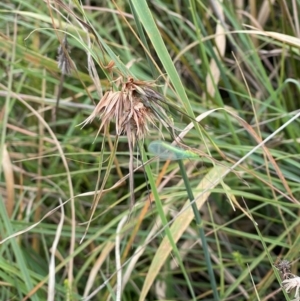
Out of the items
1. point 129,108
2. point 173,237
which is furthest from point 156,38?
point 173,237

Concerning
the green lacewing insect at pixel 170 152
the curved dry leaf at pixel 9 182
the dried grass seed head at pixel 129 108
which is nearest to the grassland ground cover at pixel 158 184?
the curved dry leaf at pixel 9 182

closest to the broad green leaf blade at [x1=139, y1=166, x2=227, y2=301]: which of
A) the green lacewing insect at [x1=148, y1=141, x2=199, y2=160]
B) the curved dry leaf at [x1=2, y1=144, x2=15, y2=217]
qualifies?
the green lacewing insect at [x1=148, y1=141, x2=199, y2=160]

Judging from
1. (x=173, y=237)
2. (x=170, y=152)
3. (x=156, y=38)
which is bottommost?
(x=173, y=237)

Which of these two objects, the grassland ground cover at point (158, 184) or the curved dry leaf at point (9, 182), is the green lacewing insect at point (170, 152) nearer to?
the grassland ground cover at point (158, 184)

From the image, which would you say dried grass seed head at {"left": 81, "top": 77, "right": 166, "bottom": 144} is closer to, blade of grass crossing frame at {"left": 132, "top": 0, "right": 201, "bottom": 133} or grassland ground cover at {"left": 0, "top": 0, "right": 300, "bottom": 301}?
blade of grass crossing frame at {"left": 132, "top": 0, "right": 201, "bottom": 133}

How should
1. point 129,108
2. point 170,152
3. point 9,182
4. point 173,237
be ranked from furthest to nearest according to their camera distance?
point 9,182
point 173,237
point 170,152
point 129,108

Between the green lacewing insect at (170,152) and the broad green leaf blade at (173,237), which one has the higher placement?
the green lacewing insect at (170,152)

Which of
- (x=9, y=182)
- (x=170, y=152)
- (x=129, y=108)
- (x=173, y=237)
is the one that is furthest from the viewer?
(x=9, y=182)

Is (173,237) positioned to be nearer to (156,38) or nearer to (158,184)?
(158,184)

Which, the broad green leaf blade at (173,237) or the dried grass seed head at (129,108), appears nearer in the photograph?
the dried grass seed head at (129,108)

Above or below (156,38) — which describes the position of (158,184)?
below
